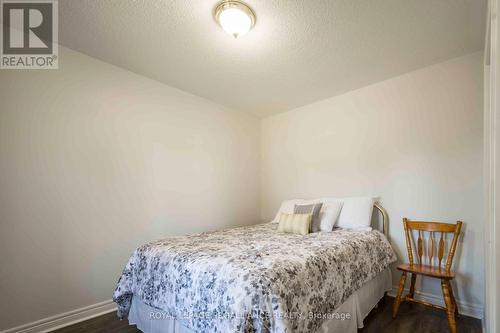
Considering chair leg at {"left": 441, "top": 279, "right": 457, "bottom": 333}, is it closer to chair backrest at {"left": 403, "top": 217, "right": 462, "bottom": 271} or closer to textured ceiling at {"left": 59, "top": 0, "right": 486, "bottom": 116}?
chair backrest at {"left": 403, "top": 217, "right": 462, "bottom": 271}

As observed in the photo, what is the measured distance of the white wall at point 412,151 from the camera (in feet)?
7.47

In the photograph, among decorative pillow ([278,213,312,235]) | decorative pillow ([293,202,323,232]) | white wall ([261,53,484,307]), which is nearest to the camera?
white wall ([261,53,484,307])

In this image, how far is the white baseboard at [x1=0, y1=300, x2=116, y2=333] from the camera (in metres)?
1.92

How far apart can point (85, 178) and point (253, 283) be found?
6.49 feet

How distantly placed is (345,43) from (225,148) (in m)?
2.09

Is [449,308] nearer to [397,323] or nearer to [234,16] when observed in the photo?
[397,323]

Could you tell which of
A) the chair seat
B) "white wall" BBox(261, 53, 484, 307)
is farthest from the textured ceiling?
the chair seat

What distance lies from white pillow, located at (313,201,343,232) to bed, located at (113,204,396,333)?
1.08 feet

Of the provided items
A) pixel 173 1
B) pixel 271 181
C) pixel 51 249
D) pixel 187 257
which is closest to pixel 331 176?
pixel 271 181

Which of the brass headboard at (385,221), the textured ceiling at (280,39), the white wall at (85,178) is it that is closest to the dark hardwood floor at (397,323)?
the white wall at (85,178)

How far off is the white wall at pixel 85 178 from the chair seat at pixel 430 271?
230 centimetres

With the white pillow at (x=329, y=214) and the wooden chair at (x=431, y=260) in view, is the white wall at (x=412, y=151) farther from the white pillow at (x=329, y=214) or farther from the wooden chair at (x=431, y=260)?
the white pillow at (x=329, y=214)

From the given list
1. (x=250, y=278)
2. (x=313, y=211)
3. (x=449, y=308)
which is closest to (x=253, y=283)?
(x=250, y=278)

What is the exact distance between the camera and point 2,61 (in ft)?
6.40
